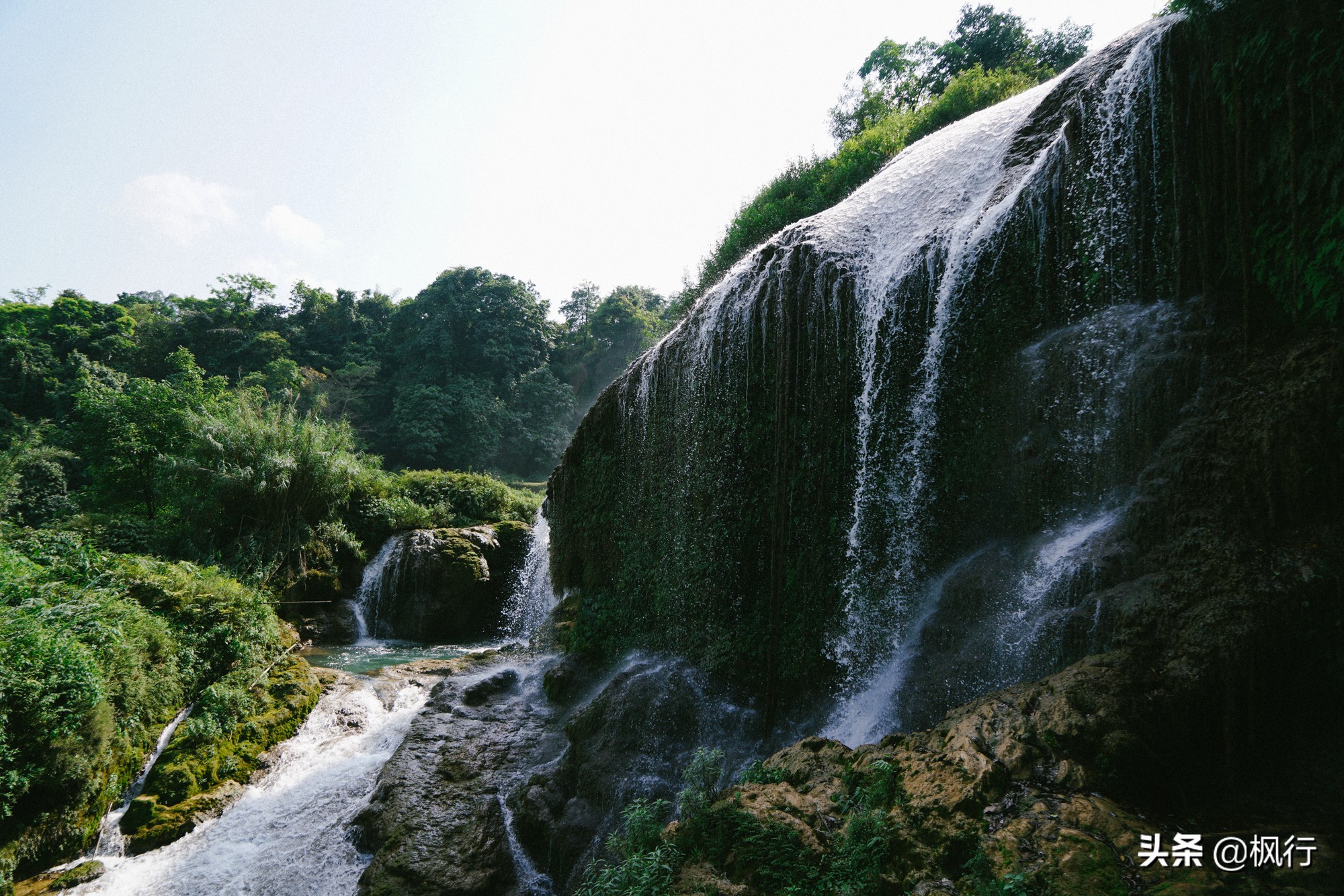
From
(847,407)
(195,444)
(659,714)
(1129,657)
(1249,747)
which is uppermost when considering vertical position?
(195,444)

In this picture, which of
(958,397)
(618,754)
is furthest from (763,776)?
(958,397)

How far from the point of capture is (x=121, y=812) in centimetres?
607

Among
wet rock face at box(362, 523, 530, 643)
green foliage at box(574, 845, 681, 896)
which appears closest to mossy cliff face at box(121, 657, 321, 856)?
green foliage at box(574, 845, 681, 896)

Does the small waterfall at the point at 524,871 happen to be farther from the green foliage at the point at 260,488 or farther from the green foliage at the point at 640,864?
the green foliage at the point at 260,488

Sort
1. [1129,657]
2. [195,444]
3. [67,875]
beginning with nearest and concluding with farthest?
[1129,657]
[67,875]
[195,444]

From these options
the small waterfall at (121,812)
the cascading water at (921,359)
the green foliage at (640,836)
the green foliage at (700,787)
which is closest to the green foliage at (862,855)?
the green foliage at (700,787)

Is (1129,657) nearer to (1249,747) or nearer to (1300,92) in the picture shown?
(1249,747)

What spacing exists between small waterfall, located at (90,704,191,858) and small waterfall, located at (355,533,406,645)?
24.4 ft

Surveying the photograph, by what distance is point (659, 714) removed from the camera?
679 centimetres

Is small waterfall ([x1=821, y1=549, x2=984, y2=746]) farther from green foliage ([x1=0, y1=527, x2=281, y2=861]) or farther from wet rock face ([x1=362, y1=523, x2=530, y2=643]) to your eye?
wet rock face ([x1=362, y1=523, x2=530, y2=643])

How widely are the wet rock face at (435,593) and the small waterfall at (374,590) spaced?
0.02 meters

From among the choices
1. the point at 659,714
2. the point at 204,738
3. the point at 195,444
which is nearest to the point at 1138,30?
the point at 659,714

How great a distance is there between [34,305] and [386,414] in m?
21.6

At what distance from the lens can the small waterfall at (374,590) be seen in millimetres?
14656
